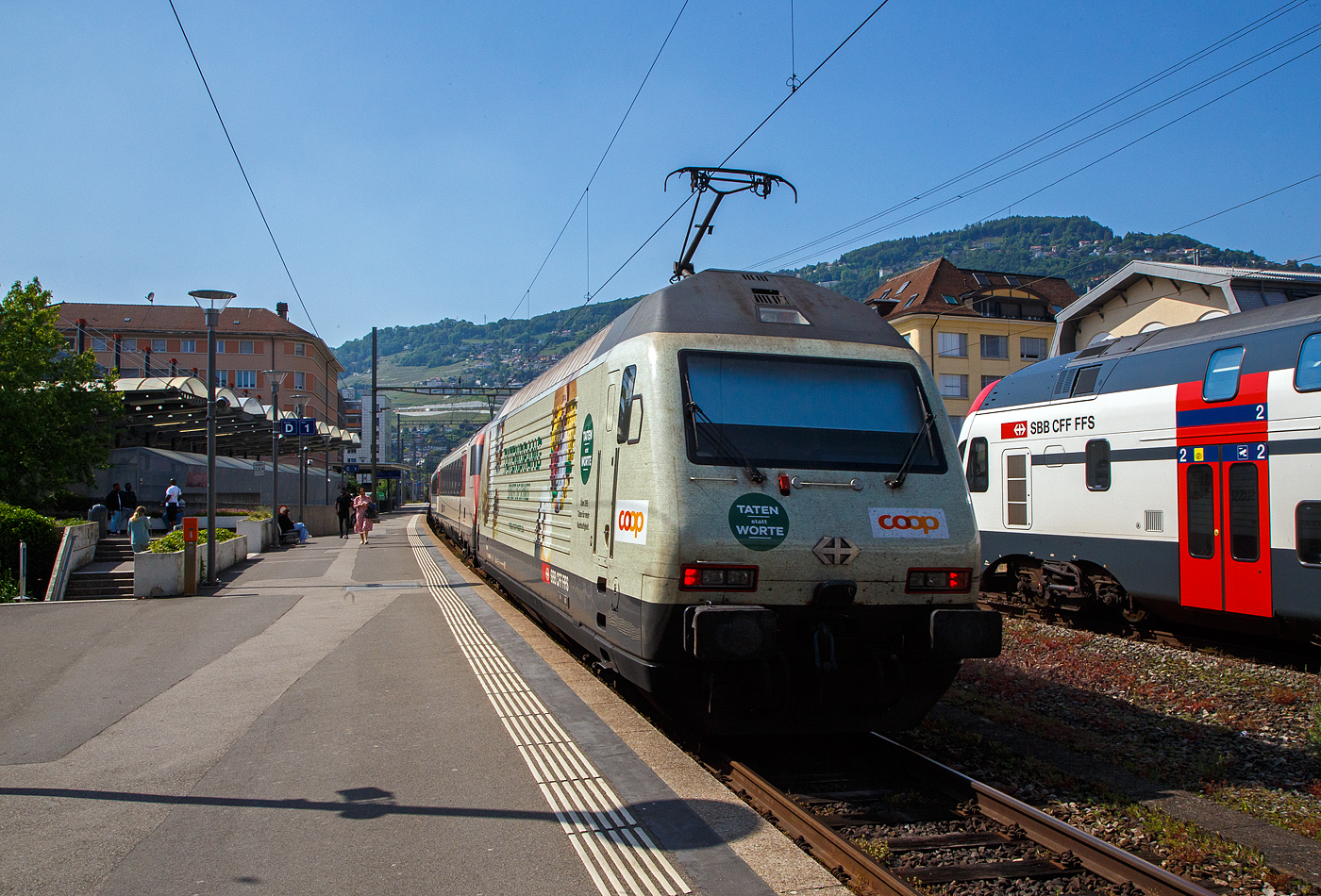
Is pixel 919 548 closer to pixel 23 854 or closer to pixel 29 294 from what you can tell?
pixel 23 854

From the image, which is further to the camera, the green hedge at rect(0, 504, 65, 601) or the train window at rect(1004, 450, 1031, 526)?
the green hedge at rect(0, 504, 65, 601)

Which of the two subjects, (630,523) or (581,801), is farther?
(630,523)

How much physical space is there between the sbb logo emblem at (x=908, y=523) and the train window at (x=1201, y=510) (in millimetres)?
5784

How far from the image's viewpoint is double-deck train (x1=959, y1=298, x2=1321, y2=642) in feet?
29.9

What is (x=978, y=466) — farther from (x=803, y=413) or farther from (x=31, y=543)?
(x=31, y=543)

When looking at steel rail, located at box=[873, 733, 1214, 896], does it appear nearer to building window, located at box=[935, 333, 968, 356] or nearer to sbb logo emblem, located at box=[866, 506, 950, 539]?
sbb logo emblem, located at box=[866, 506, 950, 539]

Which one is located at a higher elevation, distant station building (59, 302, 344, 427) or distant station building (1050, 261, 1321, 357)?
distant station building (59, 302, 344, 427)

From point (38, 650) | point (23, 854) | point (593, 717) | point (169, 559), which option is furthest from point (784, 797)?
point (169, 559)

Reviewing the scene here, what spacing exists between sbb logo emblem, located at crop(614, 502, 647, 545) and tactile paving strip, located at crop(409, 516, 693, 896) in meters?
1.44

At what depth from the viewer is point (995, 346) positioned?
5500 cm

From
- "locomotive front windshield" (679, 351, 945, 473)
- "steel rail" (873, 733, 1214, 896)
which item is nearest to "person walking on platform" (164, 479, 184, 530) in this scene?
"locomotive front windshield" (679, 351, 945, 473)

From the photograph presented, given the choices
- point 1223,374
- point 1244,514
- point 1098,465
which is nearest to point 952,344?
point 1098,465

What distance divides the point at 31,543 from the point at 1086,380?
18.5 metres

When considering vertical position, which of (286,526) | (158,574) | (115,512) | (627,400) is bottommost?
(158,574)
